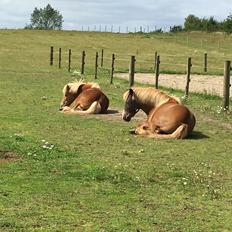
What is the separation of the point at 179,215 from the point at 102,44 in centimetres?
5772

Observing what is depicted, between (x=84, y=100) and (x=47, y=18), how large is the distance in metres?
176

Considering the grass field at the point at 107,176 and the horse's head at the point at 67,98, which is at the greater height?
the horse's head at the point at 67,98

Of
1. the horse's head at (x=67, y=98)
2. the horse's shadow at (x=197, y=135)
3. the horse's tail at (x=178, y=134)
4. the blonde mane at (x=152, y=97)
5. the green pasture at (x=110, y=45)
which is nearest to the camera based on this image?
the horse's tail at (x=178, y=134)

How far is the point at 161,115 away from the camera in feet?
35.8

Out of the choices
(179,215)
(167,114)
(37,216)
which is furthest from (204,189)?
(167,114)

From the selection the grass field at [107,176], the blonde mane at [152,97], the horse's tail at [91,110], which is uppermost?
the blonde mane at [152,97]

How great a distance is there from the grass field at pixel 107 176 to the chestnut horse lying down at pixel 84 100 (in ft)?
1.76

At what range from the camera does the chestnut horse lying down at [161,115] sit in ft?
35.3

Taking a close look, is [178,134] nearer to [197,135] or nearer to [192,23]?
[197,135]

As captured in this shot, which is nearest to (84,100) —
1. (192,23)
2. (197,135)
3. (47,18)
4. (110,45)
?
(197,135)

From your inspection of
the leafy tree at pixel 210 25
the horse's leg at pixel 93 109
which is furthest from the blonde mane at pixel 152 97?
the leafy tree at pixel 210 25

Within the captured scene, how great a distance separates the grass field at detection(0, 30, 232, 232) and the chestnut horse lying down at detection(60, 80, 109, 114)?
0.54m

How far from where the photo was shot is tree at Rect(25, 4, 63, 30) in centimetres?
18350

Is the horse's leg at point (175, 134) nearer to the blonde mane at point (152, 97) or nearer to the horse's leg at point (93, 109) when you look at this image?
the blonde mane at point (152, 97)
